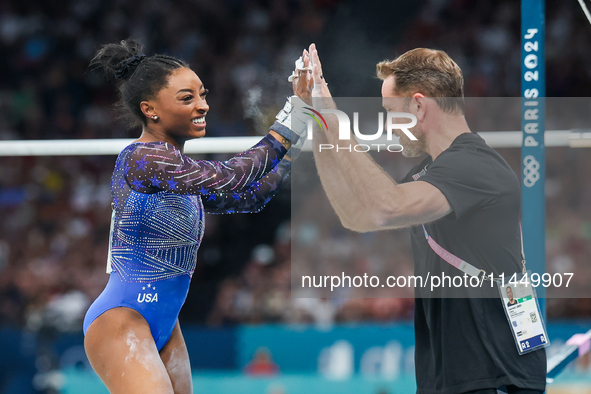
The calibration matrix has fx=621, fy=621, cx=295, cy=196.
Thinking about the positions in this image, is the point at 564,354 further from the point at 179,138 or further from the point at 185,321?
the point at 185,321

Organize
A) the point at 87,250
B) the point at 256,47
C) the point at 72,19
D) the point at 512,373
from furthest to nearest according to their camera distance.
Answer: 1. the point at 72,19
2. the point at 256,47
3. the point at 87,250
4. the point at 512,373

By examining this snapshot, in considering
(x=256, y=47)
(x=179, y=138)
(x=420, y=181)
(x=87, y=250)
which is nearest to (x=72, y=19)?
(x=256, y=47)

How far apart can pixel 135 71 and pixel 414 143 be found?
119 centimetres

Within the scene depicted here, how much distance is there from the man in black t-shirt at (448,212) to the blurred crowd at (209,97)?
156 cm

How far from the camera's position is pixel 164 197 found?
2.50m

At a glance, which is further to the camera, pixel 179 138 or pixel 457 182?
pixel 179 138

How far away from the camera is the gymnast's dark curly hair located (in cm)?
254

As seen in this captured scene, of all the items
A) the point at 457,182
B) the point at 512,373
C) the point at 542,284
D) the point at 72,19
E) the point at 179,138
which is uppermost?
the point at 72,19

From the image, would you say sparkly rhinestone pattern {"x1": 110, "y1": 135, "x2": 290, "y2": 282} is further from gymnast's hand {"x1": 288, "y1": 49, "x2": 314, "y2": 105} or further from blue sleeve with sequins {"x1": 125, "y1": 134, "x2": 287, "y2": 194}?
gymnast's hand {"x1": 288, "y1": 49, "x2": 314, "y2": 105}

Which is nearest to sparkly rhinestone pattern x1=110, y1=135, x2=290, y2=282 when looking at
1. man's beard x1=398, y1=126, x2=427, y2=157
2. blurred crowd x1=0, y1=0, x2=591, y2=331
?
man's beard x1=398, y1=126, x2=427, y2=157

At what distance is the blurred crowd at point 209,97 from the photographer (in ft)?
20.6

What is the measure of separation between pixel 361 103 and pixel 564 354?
1.51 metres

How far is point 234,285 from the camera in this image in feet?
22.0

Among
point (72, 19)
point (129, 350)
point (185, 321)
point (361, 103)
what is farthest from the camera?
point (72, 19)
